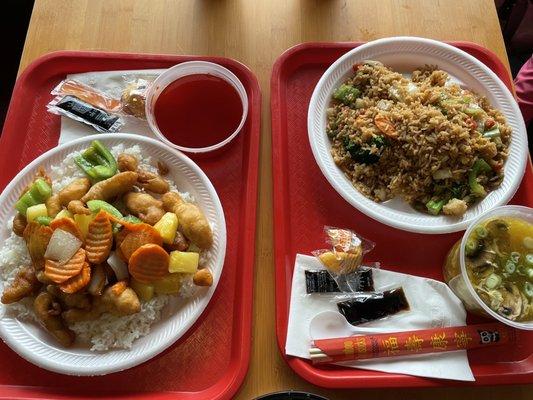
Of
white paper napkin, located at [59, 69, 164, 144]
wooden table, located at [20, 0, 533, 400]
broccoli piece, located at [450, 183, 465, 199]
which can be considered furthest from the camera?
wooden table, located at [20, 0, 533, 400]

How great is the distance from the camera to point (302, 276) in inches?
50.0

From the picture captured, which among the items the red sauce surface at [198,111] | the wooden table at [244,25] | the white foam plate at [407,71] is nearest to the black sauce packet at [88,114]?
the red sauce surface at [198,111]

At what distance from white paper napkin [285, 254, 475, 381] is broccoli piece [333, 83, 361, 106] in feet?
1.62

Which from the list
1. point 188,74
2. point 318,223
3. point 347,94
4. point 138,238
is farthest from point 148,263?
point 347,94

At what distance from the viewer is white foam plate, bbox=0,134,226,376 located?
113cm

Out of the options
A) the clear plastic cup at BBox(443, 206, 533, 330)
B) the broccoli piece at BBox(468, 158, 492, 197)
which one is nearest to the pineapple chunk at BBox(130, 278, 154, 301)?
the clear plastic cup at BBox(443, 206, 533, 330)

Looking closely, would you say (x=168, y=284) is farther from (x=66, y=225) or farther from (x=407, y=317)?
(x=407, y=317)

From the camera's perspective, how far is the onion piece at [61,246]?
44.1 inches

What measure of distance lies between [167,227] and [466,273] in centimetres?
75

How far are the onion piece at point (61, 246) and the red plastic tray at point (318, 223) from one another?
20.5 inches

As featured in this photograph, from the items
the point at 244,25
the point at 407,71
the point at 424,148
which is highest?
the point at 244,25

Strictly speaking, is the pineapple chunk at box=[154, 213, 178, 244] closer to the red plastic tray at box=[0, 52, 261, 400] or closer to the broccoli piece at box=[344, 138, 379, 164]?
the red plastic tray at box=[0, 52, 261, 400]

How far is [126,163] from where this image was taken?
129 cm

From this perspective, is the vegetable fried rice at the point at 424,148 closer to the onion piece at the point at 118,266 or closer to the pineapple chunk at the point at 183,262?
the pineapple chunk at the point at 183,262
